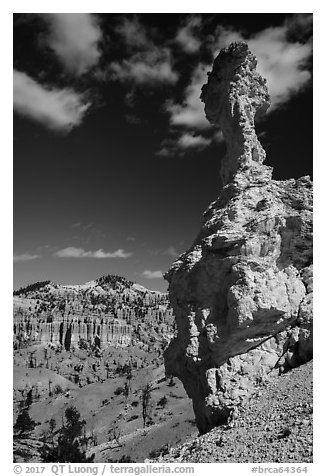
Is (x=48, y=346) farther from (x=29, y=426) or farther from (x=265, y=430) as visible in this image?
(x=265, y=430)

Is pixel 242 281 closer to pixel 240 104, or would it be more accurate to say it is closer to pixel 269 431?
pixel 269 431

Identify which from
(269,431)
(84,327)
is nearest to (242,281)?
(269,431)

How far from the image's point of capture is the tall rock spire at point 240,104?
21219 mm

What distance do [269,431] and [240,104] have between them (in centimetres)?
1624

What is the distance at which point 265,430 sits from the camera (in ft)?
43.8

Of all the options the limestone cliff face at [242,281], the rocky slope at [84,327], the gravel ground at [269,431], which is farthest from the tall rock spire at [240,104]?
the rocky slope at [84,327]

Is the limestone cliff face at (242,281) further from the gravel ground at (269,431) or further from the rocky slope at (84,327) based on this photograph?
the rocky slope at (84,327)

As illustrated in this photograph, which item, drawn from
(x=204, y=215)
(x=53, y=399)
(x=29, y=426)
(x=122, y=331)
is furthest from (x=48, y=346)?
(x=204, y=215)

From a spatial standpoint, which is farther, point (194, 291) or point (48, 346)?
point (48, 346)

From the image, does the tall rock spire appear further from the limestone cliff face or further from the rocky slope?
the rocky slope

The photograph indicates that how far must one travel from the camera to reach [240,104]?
2159cm

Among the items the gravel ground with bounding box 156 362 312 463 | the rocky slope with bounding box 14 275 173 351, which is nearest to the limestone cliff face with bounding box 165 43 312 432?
the gravel ground with bounding box 156 362 312 463

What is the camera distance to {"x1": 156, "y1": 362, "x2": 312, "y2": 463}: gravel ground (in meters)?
12.2
